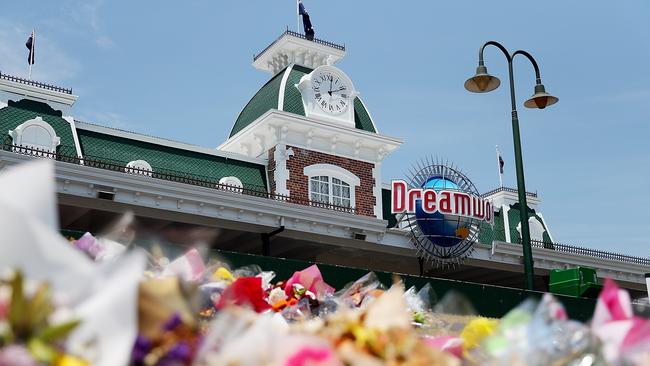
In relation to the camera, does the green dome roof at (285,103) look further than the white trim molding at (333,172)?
Yes

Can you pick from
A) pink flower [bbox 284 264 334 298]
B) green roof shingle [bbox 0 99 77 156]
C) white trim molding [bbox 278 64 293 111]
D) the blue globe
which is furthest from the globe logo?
pink flower [bbox 284 264 334 298]

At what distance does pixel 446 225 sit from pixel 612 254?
31.2ft

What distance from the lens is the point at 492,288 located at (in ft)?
32.3

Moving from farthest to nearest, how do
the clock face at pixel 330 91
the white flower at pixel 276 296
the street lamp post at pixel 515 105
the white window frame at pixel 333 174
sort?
the clock face at pixel 330 91, the white window frame at pixel 333 174, the street lamp post at pixel 515 105, the white flower at pixel 276 296

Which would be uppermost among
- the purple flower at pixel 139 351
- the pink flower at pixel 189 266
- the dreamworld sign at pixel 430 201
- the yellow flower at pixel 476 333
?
the dreamworld sign at pixel 430 201

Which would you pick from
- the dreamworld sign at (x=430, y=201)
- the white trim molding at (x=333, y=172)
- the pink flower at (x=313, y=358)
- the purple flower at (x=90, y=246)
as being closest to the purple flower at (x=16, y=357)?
the pink flower at (x=313, y=358)

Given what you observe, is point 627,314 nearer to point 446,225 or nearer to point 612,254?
point 446,225

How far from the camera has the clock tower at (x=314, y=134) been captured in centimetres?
2561

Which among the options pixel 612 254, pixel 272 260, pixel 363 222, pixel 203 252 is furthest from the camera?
pixel 612 254

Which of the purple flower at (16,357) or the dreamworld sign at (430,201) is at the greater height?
the dreamworld sign at (430,201)

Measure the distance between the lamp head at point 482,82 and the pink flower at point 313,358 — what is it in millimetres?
13213

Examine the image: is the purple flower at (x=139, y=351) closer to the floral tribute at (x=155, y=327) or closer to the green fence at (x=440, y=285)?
the floral tribute at (x=155, y=327)

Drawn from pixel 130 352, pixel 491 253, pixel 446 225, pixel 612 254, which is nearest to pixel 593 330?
pixel 130 352

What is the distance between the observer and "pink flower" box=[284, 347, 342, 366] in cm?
169
